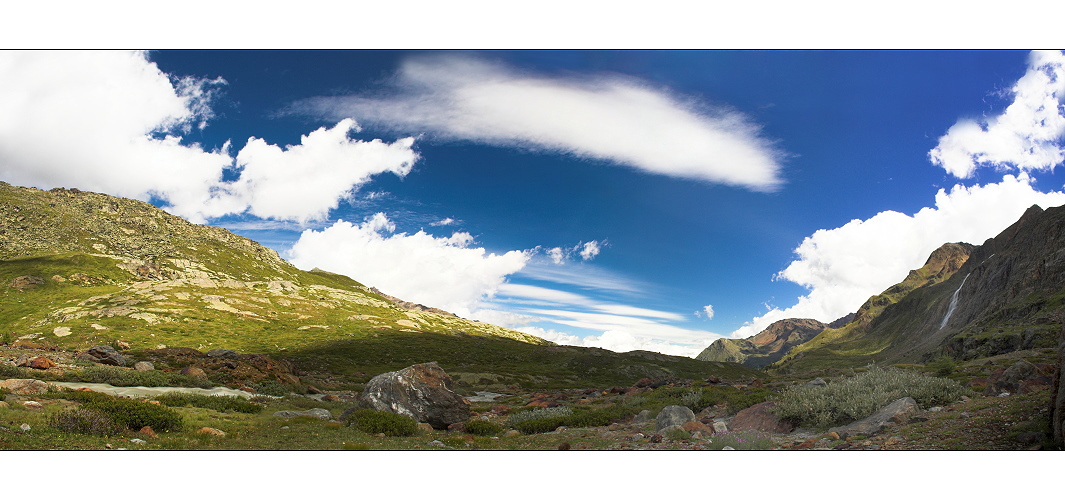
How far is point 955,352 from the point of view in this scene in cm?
7894

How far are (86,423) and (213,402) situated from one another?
37.6 ft

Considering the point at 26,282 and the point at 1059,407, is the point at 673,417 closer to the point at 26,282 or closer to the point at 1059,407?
the point at 1059,407

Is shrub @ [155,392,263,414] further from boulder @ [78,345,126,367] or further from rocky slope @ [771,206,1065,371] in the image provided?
rocky slope @ [771,206,1065,371]

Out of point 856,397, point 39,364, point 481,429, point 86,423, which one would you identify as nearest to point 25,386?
point 39,364

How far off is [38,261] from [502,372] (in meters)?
162

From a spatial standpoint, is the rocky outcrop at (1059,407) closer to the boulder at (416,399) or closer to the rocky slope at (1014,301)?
the boulder at (416,399)

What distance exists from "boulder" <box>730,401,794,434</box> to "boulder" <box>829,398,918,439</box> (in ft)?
7.14

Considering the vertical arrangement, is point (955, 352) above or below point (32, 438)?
above

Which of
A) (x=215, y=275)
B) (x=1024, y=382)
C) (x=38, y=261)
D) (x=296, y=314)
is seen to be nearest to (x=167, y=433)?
(x=1024, y=382)

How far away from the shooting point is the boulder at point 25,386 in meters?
20.5

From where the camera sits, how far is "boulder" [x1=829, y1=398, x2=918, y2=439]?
1484 centimetres

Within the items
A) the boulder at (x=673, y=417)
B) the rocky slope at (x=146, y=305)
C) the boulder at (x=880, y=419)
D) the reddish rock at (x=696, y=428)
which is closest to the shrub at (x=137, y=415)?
the boulder at (x=673, y=417)

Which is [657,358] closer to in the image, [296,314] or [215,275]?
[296,314]

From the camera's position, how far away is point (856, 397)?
17.0 metres
